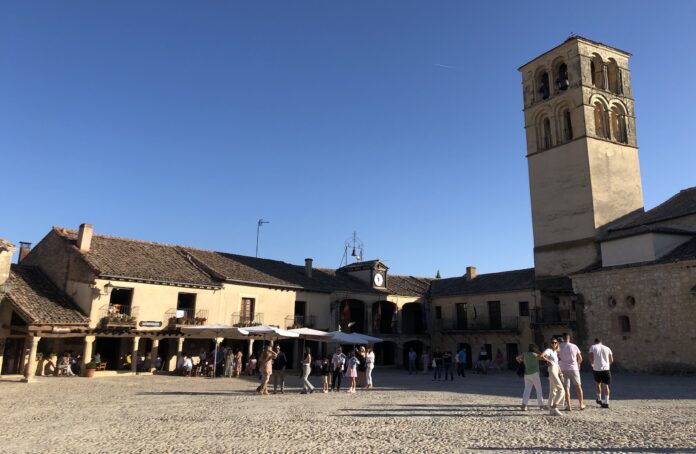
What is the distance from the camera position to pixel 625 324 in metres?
22.3

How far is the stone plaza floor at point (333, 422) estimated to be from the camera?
7629 millimetres

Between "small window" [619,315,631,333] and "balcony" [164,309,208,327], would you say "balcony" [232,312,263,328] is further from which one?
"small window" [619,315,631,333]

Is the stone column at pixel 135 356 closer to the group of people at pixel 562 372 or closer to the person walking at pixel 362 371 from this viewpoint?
the person walking at pixel 362 371

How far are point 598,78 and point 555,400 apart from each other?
27.7 m

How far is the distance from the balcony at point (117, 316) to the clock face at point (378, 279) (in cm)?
1553

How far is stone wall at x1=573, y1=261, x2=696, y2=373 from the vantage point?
65.5ft

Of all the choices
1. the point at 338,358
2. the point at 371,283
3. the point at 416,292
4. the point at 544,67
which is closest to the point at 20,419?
the point at 338,358

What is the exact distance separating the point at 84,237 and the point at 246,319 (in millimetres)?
8750

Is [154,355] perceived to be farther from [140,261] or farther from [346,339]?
[346,339]

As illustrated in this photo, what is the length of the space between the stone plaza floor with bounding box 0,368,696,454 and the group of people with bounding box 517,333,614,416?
32 cm

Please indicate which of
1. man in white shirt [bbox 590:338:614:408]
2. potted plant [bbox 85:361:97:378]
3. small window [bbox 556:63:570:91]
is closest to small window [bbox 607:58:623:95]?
small window [bbox 556:63:570:91]

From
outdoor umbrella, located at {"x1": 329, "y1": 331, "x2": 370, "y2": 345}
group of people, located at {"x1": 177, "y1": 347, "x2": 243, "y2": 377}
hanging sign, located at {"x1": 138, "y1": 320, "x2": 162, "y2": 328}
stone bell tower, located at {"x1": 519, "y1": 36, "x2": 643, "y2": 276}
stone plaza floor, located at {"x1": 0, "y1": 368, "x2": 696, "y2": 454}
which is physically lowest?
stone plaza floor, located at {"x1": 0, "y1": 368, "x2": 696, "y2": 454}

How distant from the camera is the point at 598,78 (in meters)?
32.3

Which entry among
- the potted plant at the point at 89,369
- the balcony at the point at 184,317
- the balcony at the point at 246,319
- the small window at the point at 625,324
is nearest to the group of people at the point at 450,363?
the small window at the point at 625,324
